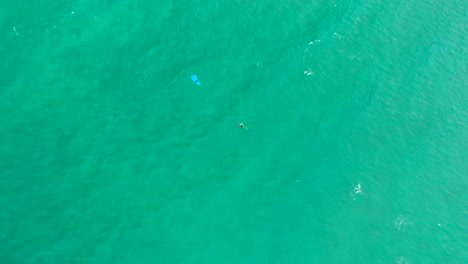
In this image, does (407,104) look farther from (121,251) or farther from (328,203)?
(121,251)

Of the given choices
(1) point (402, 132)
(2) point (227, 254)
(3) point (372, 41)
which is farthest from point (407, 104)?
(2) point (227, 254)

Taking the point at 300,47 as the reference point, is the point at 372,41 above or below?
below

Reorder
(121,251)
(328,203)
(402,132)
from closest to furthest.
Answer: (121,251), (328,203), (402,132)

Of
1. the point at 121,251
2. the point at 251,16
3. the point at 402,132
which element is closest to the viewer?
the point at 121,251

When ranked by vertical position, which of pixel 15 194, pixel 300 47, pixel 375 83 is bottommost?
pixel 375 83

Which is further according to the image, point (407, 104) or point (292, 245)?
point (407, 104)

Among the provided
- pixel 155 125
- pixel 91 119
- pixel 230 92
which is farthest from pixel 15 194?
pixel 230 92
